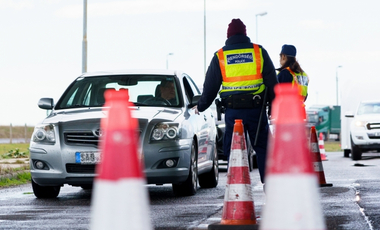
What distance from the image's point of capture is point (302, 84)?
985cm

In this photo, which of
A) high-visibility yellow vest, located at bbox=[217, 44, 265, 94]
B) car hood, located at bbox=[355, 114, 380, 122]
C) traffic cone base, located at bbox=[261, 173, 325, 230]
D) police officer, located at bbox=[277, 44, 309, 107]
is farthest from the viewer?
car hood, located at bbox=[355, 114, 380, 122]

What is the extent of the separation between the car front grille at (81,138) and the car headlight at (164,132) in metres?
0.69

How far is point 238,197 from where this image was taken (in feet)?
19.3

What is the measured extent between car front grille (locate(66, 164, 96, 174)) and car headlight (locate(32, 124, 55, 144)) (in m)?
0.37

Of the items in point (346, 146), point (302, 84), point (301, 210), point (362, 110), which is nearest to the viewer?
point (301, 210)

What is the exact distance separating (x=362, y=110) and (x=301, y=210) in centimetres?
2142

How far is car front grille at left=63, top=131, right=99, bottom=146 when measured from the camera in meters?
9.09

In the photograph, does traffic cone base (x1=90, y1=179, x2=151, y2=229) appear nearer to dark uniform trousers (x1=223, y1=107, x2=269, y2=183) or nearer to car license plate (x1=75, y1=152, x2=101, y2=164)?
dark uniform trousers (x1=223, y1=107, x2=269, y2=183)

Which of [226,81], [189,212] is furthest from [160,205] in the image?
[226,81]

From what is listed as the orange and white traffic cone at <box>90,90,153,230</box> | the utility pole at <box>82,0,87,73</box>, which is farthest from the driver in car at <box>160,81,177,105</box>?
the utility pole at <box>82,0,87,73</box>

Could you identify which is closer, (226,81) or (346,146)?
(226,81)

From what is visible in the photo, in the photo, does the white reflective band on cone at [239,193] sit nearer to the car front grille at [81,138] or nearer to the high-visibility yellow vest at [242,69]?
the high-visibility yellow vest at [242,69]

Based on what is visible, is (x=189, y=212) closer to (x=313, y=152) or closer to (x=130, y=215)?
(x=313, y=152)

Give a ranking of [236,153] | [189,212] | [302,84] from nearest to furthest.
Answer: [236,153]
[189,212]
[302,84]
